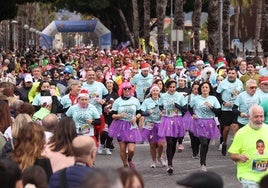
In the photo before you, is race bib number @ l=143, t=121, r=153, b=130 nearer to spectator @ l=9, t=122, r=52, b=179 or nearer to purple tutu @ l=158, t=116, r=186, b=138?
purple tutu @ l=158, t=116, r=186, b=138

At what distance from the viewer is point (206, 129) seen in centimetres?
1648

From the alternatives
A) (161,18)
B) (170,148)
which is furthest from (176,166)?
(161,18)

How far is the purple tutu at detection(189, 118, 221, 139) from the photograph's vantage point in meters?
16.4

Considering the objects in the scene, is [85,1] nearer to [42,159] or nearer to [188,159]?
[188,159]

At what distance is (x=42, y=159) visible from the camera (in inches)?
345

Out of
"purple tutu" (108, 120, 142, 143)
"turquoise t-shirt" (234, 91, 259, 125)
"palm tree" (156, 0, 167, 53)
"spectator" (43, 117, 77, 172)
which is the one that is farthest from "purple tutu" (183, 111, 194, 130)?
"palm tree" (156, 0, 167, 53)

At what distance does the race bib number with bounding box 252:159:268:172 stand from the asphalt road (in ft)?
12.9

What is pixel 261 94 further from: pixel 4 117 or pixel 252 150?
pixel 4 117

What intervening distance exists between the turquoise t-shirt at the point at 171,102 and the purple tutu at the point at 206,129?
41cm

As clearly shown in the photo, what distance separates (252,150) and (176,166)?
6752 millimetres

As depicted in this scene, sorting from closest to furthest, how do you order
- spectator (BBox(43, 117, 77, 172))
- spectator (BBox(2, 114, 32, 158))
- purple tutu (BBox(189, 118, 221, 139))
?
spectator (BBox(43, 117, 77, 172)), spectator (BBox(2, 114, 32, 158)), purple tutu (BBox(189, 118, 221, 139))

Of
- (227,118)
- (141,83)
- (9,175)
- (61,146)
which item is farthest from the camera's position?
(141,83)

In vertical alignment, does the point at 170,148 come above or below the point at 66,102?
below

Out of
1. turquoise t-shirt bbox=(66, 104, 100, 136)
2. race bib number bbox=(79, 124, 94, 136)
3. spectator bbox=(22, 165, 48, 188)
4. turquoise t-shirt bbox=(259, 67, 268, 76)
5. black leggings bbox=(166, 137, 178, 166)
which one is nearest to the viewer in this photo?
spectator bbox=(22, 165, 48, 188)
